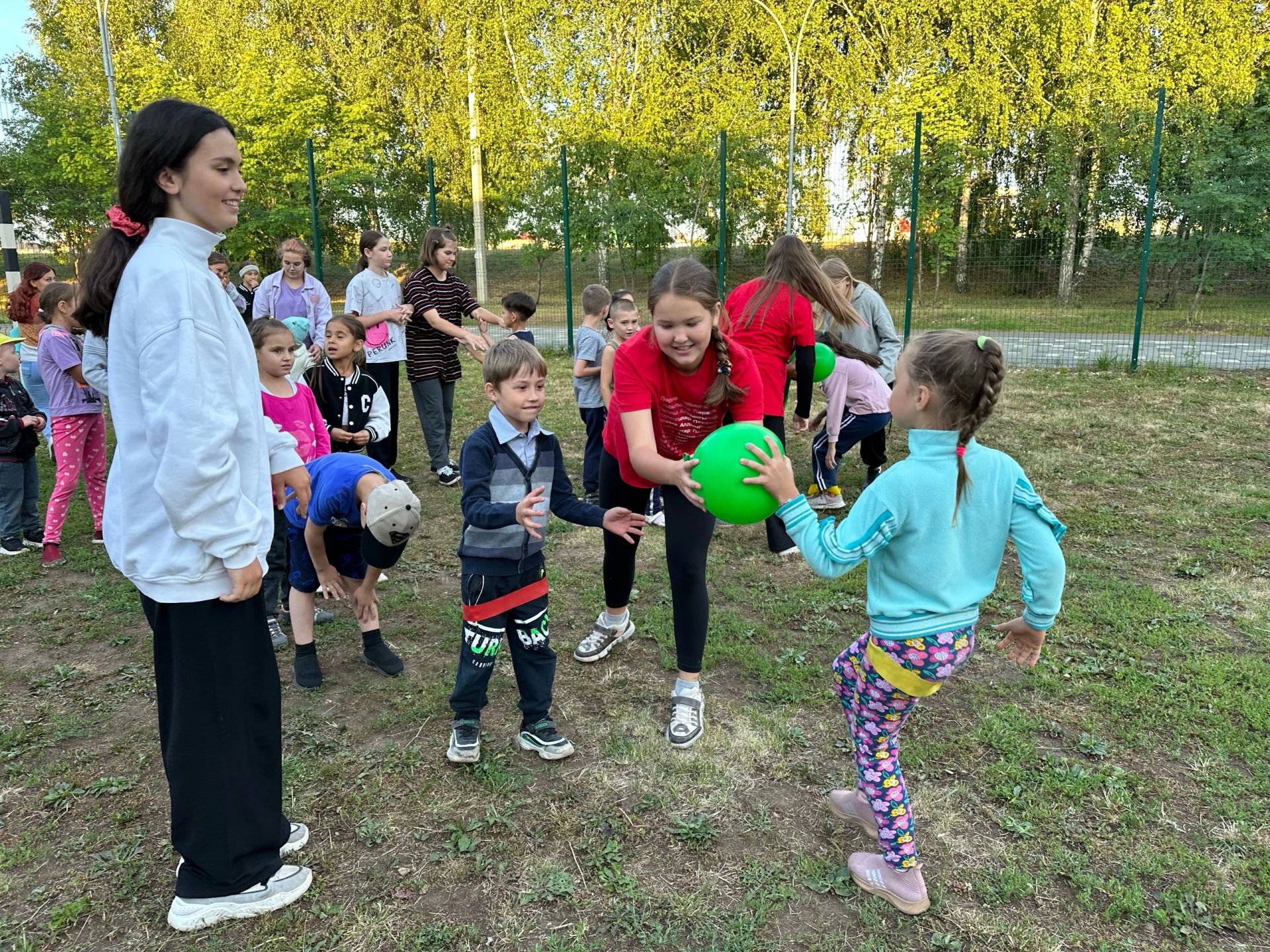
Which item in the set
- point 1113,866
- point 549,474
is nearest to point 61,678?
point 549,474

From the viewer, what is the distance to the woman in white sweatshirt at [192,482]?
2.08m

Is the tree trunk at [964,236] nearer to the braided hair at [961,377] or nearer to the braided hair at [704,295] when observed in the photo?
the braided hair at [704,295]

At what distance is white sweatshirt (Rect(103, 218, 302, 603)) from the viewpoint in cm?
207

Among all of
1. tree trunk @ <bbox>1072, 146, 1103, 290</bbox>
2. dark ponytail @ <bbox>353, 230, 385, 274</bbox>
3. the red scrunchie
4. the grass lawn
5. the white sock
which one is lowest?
the grass lawn

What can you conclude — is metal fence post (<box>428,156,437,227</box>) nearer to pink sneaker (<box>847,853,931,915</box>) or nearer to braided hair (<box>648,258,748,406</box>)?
braided hair (<box>648,258,748,406</box>)

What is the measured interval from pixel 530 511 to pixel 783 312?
2.93 meters

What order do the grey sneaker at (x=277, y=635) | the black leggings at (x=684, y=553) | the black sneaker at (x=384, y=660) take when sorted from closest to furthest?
the black leggings at (x=684, y=553), the black sneaker at (x=384, y=660), the grey sneaker at (x=277, y=635)

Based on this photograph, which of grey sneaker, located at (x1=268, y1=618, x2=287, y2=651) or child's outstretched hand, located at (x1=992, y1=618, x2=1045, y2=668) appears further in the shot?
grey sneaker, located at (x1=268, y1=618, x2=287, y2=651)

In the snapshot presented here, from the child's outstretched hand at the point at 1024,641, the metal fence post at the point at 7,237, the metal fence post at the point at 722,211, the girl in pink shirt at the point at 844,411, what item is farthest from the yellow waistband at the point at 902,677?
the metal fence post at the point at 722,211

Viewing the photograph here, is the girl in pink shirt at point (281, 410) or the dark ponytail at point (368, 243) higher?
the dark ponytail at point (368, 243)

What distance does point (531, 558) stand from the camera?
3287 millimetres

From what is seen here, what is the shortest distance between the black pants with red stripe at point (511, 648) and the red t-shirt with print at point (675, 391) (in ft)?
2.40

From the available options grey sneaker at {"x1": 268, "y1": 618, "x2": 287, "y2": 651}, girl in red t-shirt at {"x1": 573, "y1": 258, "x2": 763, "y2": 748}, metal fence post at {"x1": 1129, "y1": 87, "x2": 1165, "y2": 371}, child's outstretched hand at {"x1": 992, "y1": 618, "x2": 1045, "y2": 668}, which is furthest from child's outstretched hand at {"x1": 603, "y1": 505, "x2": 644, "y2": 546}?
metal fence post at {"x1": 1129, "y1": 87, "x2": 1165, "y2": 371}

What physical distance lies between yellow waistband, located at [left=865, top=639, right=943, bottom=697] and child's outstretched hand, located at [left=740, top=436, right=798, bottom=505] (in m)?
0.52
